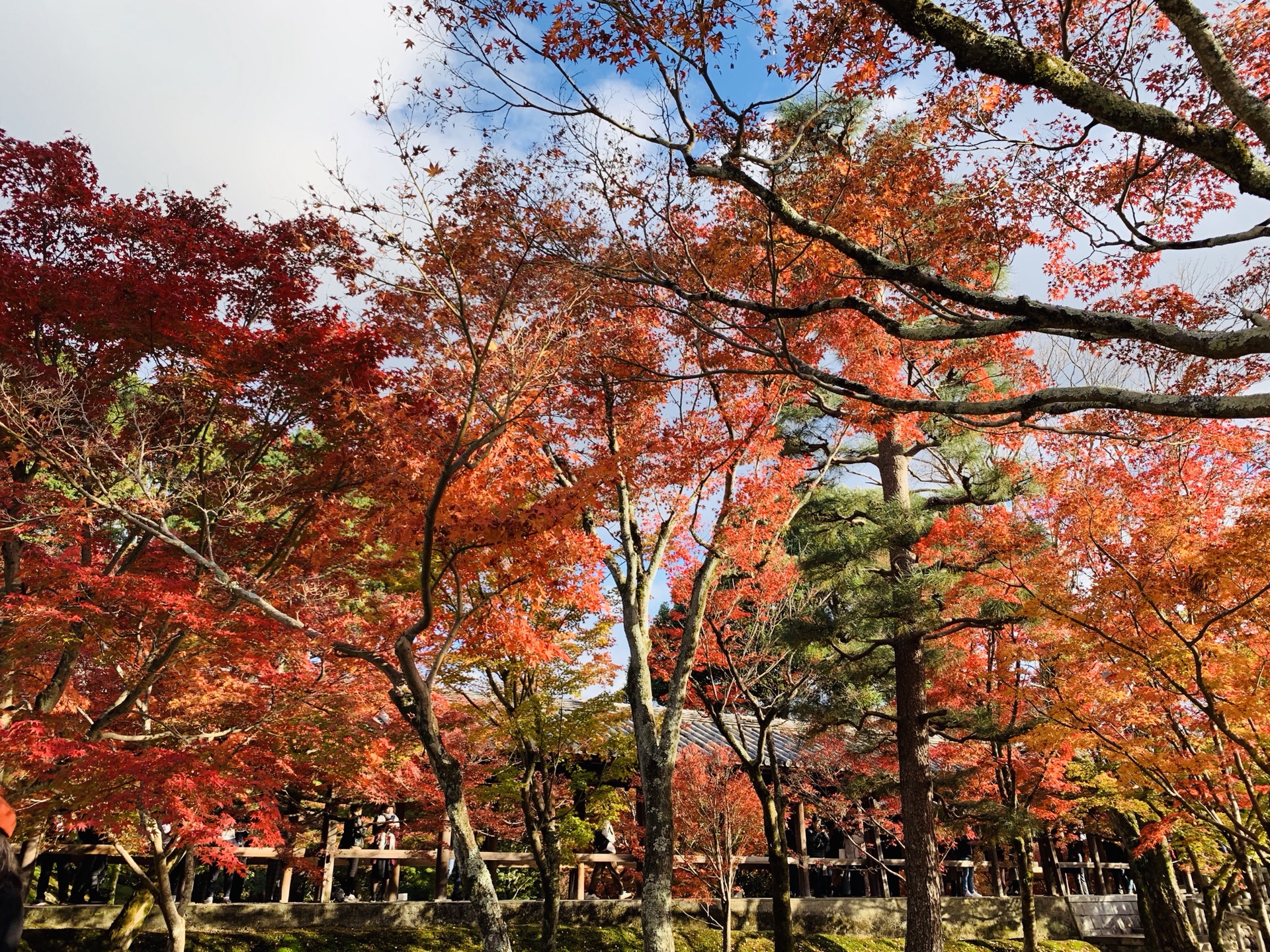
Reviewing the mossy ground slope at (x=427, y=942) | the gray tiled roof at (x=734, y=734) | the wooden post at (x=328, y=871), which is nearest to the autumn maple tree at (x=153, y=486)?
the mossy ground slope at (x=427, y=942)

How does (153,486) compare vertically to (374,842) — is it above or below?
above

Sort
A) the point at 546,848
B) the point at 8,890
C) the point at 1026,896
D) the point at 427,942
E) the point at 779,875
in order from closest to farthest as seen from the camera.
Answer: the point at 8,890 → the point at 779,875 → the point at 546,848 → the point at 427,942 → the point at 1026,896

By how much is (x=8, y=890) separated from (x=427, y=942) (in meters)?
11.7

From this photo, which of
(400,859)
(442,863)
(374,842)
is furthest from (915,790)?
(374,842)

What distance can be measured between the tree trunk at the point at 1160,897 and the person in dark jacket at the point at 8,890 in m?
17.7

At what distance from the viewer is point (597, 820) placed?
13.6 metres

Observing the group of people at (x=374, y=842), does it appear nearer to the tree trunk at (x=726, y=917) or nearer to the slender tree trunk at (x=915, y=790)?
the tree trunk at (x=726, y=917)

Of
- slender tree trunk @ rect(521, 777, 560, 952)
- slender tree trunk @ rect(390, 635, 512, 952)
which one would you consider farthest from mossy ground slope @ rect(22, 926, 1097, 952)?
slender tree trunk @ rect(390, 635, 512, 952)

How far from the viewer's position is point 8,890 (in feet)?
7.55

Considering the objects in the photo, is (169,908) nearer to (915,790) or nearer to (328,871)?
(328,871)

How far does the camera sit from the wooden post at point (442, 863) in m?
13.1

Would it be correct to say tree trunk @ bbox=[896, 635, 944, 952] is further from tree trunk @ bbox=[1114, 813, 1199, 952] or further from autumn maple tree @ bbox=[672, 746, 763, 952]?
tree trunk @ bbox=[1114, 813, 1199, 952]

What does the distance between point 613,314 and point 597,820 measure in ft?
29.3

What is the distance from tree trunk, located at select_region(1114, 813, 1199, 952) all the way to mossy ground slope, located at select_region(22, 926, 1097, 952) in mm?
3729
